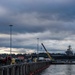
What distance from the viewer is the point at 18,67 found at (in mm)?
63750

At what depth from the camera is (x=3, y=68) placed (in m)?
46.2

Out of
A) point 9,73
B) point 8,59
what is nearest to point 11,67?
point 9,73

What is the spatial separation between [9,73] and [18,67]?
36.4 ft

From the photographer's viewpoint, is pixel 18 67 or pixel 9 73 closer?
pixel 9 73

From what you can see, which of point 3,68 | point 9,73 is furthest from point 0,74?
point 9,73

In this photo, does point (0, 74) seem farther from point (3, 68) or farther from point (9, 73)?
point (9, 73)

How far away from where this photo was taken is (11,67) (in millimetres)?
53656

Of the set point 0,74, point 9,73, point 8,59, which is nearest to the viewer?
point 0,74

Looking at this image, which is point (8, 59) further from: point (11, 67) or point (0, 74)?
point (0, 74)

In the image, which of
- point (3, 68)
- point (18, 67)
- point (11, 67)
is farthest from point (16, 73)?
point (3, 68)

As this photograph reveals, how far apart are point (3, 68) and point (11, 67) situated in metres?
7.51

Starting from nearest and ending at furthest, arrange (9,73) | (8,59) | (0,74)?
(0,74) → (9,73) → (8,59)

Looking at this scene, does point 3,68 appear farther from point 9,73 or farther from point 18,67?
point 18,67

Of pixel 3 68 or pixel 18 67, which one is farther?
pixel 18 67
